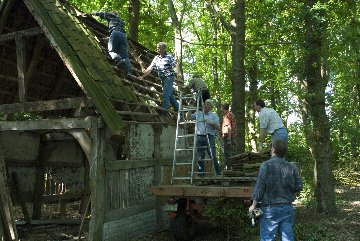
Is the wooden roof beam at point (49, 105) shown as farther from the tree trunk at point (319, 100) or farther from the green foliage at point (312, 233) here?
the tree trunk at point (319, 100)

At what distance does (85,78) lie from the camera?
7.65m

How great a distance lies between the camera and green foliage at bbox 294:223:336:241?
7913 mm

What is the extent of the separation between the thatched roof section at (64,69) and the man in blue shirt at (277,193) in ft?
10.9

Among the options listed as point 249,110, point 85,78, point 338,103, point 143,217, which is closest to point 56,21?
point 85,78

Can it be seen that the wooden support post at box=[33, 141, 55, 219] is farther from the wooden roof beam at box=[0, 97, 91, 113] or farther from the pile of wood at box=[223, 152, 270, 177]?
the pile of wood at box=[223, 152, 270, 177]

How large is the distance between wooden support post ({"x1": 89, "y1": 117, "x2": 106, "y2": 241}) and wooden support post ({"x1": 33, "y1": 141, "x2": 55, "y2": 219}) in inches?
187

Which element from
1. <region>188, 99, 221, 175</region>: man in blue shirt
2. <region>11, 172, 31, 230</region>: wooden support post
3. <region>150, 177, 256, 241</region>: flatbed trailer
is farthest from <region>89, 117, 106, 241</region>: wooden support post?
<region>11, 172, 31, 230</region>: wooden support post

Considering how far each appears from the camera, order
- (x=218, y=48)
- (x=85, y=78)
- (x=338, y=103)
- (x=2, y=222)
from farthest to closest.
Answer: (x=218, y=48), (x=338, y=103), (x=2, y=222), (x=85, y=78)

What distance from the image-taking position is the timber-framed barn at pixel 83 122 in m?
7.74

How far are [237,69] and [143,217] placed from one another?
4.98 metres

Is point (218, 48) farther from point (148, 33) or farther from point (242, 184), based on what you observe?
point (242, 184)

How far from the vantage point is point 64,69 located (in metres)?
11.4

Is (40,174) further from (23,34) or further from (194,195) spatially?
(194,195)

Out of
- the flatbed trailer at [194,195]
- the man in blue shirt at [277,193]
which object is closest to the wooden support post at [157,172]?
the flatbed trailer at [194,195]
